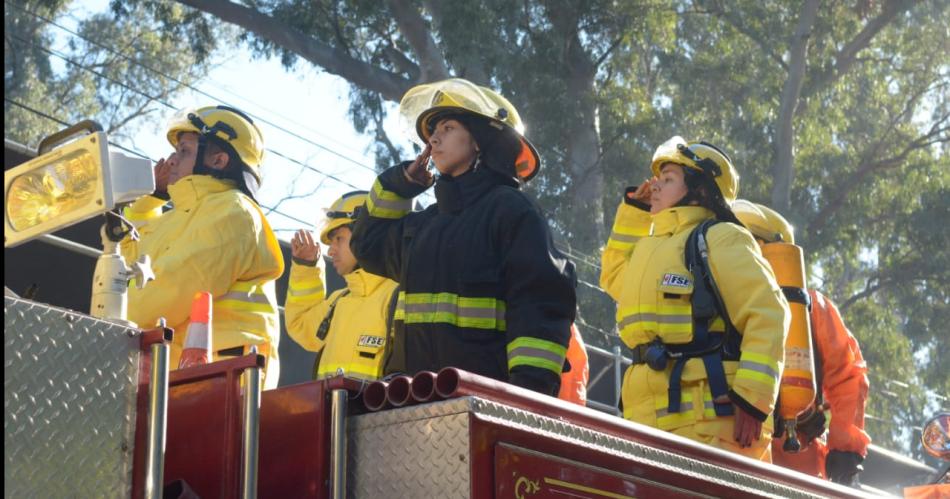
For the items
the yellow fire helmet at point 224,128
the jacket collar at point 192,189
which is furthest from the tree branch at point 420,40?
the jacket collar at point 192,189

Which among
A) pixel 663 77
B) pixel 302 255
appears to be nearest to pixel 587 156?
pixel 663 77

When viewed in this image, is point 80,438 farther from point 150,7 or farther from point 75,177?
point 150,7

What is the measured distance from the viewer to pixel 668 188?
16.9 ft

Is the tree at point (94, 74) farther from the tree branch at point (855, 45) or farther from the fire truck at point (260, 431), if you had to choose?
the fire truck at point (260, 431)

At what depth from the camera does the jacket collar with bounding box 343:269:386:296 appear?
626 cm

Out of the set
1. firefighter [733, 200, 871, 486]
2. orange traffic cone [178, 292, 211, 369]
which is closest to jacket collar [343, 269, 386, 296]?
firefighter [733, 200, 871, 486]

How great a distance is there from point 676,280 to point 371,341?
176 cm

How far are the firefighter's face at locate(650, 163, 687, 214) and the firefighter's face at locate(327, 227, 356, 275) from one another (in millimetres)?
1816

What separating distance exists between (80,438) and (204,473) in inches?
12.6

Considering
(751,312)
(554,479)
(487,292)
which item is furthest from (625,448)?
(751,312)

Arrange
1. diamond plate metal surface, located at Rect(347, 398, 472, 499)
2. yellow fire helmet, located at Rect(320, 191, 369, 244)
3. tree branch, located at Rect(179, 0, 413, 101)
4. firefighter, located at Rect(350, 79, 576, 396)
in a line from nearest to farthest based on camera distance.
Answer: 1. diamond plate metal surface, located at Rect(347, 398, 472, 499)
2. firefighter, located at Rect(350, 79, 576, 396)
3. yellow fire helmet, located at Rect(320, 191, 369, 244)
4. tree branch, located at Rect(179, 0, 413, 101)

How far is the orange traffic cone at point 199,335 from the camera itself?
314cm

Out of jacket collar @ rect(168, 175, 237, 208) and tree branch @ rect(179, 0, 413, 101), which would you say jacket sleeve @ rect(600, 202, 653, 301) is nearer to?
jacket collar @ rect(168, 175, 237, 208)

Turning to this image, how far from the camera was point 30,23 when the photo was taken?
23.9 metres
